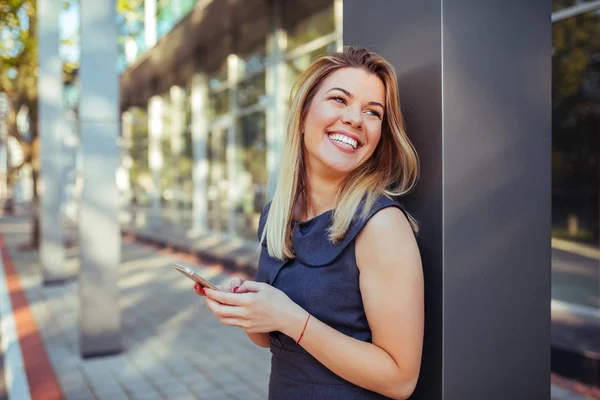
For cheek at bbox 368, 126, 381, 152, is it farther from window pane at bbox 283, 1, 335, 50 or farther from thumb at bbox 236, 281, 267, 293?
window pane at bbox 283, 1, 335, 50

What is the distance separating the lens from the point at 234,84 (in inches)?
523

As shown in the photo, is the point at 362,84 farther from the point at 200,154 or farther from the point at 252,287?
the point at 200,154

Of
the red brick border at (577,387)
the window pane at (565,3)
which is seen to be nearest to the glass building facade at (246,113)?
the window pane at (565,3)

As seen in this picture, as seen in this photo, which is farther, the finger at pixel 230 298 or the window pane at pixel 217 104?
the window pane at pixel 217 104

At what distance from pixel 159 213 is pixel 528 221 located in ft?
59.1

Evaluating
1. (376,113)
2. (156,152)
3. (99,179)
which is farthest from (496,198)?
(156,152)

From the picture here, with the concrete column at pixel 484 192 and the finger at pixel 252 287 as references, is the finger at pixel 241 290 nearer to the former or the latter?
the finger at pixel 252 287

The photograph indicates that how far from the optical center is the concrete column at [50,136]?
28.1 feet

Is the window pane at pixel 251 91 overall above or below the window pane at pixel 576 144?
above

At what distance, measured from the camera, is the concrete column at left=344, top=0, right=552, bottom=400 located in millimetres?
1280

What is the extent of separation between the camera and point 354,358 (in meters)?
1.30

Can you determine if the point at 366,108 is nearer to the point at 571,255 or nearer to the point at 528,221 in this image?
the point at 528,221

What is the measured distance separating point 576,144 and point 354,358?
606 centimetres

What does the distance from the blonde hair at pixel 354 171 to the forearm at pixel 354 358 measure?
0.80ft
